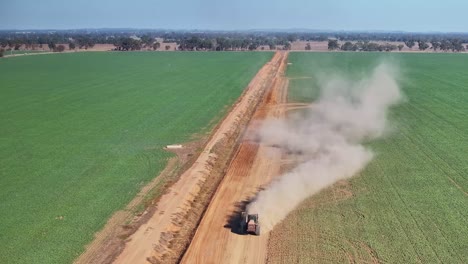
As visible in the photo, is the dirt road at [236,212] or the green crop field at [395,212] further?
the dirt road at [236,212]

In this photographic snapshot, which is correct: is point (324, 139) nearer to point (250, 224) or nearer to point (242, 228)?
point (242, 228)

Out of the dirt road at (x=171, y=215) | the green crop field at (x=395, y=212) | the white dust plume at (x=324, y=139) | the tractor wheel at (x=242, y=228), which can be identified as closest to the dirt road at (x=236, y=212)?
the tractor wheel at (x=242, y=228)

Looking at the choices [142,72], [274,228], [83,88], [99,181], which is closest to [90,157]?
[99,181]

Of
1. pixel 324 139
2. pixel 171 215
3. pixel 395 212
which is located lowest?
pixel 171 215

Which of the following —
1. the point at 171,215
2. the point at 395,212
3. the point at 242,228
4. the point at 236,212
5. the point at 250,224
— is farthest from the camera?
the point at 236,212

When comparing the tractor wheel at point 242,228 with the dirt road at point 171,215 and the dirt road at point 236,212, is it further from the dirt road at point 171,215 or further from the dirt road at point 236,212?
the dirt road at point 171,215

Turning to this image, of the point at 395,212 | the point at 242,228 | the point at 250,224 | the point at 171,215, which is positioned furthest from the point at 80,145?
the point at 395,212
